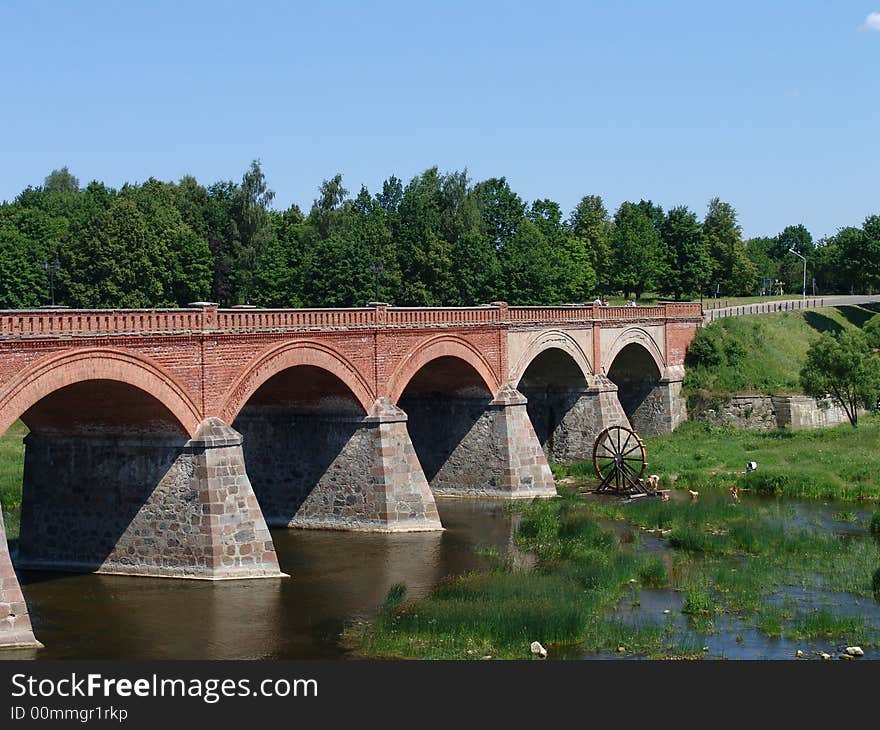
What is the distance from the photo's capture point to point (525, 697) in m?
20.9

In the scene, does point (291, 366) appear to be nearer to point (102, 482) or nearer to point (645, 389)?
point (102, 482)

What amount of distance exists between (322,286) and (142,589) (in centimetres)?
5298

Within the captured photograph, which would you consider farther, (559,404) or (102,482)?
(559,404)

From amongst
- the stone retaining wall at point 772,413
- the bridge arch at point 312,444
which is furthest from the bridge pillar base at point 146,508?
the stone retaining wall at point 772,413

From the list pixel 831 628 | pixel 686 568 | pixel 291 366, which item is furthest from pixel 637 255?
pixel 831 628

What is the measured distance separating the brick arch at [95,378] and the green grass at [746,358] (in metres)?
40.7

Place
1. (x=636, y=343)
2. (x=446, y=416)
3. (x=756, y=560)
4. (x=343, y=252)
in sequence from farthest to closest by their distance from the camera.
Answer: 1. (x=343, y=252)
2. (x=636, y=343)
3. (x=446, y=416)
4. (x=756, y=560)

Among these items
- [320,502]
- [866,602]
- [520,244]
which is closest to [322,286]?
[520,244]

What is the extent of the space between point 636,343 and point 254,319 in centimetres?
3228

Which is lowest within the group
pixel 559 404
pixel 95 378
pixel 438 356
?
pixel 559 404

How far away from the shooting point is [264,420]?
4503 cm

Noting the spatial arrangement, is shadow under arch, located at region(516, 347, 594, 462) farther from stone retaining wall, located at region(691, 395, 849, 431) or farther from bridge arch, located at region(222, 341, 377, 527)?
bridge arch, located at region(222, 341, 377, 527)

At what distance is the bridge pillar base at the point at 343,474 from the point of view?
42.8 meters

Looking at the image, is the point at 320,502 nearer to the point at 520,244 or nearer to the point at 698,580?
the point at 698,580
